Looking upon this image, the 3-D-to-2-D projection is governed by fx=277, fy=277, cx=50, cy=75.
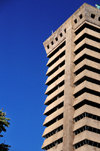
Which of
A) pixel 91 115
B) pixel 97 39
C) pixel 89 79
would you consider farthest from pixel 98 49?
pixel 91 115

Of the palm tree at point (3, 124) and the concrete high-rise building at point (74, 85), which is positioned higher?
the concrete high-rise building at point (74, 85)

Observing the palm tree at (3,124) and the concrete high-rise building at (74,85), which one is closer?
the palm tree at (3,124)

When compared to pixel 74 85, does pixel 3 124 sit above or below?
below

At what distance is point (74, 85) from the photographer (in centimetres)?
6844

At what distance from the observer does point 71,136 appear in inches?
2334

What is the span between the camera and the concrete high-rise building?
5874cm

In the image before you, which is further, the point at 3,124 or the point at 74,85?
the point at 74,85

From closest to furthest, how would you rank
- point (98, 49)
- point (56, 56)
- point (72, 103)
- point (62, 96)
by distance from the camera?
point (72, 103)
point (62, 96)
point (98, 49)
point (56, 56)

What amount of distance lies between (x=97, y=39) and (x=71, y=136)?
98.2 feet

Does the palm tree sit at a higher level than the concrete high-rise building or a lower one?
Result: lower

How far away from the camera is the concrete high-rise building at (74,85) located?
5874 cm

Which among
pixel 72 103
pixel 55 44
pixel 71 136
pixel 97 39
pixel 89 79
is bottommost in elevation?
pixel 71 136

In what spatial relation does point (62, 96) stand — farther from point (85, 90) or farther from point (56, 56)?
point (56, 56)

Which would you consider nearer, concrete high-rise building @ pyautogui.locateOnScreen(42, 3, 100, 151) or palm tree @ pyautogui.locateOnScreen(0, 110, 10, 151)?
palm tree @ pyautogui.locateOnScreen(0, 110, 10, 151)
